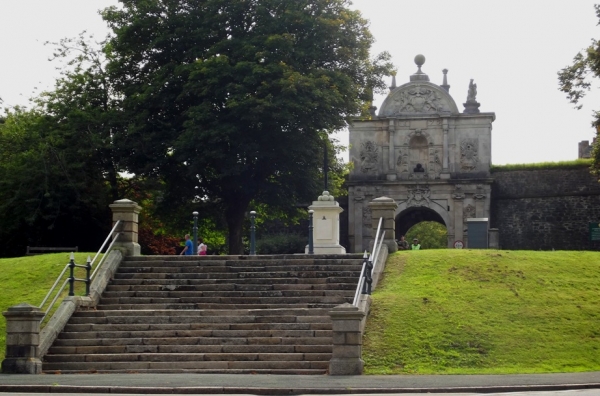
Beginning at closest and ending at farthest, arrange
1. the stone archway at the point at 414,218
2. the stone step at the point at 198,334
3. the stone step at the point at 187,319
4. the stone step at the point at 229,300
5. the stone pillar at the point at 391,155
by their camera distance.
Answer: the stone step at the point at 198,334 → the stone step at the point at 187,319 → the stone step at the point at 229,300 → the stone pillar at the point at 391,155 → the stone archway at the point at 414,218

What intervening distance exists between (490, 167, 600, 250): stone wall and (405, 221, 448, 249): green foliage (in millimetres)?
26501

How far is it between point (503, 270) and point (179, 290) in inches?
300

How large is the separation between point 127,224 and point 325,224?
219 inches

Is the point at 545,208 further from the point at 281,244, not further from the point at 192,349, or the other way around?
the point at 192,349

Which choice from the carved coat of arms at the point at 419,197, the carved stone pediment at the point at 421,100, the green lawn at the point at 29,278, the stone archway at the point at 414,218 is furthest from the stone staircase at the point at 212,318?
the stone archway at the point at 414,218

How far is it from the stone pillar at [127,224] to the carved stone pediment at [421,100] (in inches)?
1111

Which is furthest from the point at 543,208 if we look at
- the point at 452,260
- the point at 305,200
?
the point at 452,260

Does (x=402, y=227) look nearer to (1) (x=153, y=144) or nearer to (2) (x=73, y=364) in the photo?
(1) (x=153, y=144)

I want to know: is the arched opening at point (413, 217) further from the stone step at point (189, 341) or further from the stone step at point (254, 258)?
the stone step at point (189, 341)

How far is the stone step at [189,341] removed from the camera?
21.1 metres

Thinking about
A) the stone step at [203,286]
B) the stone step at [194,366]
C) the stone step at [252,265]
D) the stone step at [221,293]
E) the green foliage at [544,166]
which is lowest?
the stone step at [194,366]

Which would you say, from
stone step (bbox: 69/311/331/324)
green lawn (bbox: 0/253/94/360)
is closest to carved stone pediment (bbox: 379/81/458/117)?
green lawn (bbox: 0/253/94/360)

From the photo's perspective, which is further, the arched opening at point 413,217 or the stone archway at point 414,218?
the stone archway at point 414,218

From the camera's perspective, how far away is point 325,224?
29531 mm
